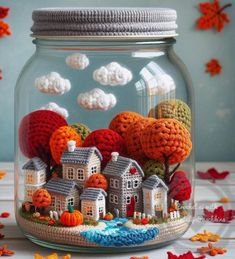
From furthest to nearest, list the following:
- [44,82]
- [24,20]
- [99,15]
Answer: [24,20]
[44,82]
[99,15]

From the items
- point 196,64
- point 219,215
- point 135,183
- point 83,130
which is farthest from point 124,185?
point 196,64

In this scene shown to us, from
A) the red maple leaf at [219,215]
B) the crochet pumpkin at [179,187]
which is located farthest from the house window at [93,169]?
the red maple leaf at [219,215]

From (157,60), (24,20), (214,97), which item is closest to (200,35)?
(214,97)

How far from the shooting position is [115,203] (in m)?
0.97

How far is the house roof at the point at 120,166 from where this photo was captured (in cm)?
96

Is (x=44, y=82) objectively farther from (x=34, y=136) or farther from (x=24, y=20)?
(x=24, y=20)

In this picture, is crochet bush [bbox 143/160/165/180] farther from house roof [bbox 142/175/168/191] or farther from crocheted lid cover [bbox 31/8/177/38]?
crocheted lid cover [bbox 31/8/177/38]

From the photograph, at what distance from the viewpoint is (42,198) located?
3.20 ft

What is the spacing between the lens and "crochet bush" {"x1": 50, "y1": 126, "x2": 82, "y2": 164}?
1.00 metres

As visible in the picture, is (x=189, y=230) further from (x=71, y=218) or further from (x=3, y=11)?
(x=3, y=11)

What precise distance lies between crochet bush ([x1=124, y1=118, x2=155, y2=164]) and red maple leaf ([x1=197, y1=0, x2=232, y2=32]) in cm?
69

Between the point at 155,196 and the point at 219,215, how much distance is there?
0.25 metres

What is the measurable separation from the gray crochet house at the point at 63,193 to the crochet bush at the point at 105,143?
6cm

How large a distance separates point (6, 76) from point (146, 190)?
783 millimetres
